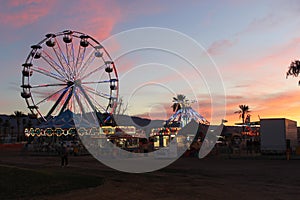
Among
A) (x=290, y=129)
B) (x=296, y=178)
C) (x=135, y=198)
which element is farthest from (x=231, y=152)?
(x=135, y=198)

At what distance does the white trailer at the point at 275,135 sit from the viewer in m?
35.4

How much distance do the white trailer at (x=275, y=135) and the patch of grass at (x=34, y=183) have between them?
77.6ft

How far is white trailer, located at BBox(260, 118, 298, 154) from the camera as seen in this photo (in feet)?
116

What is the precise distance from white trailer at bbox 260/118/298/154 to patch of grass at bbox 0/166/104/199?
77.6ft

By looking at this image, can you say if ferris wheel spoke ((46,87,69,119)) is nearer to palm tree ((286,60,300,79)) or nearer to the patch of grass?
palm tree ((286,60,300,79))

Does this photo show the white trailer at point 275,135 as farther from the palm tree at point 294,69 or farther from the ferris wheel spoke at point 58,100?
the ferris wheel spoke at point 58,100

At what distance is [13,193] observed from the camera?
42.3 feet

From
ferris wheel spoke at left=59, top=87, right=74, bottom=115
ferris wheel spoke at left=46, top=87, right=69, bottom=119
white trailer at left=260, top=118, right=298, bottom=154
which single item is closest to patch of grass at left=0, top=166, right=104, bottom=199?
white trailer at left=260, top=118, right=298, bottom=154

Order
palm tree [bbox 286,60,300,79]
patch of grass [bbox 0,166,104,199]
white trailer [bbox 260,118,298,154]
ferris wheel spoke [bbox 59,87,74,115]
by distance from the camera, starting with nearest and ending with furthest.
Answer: patch of grass [bbox 0,166,104,199]
white trailer [bbox 260,118,298,154]
palm tree [bbox 286,60,300,79]
ferris wheel spoke [bbox 59,87,74,115]

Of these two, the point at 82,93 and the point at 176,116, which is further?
the point at 176,116

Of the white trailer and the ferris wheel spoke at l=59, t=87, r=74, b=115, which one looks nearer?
the white trailer

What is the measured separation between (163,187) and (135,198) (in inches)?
105

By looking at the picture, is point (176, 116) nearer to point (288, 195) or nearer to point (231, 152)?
point (231, 152)

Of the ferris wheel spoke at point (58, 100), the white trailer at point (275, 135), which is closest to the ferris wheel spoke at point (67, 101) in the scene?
the ferris wheel spoke at point (58, 100)
